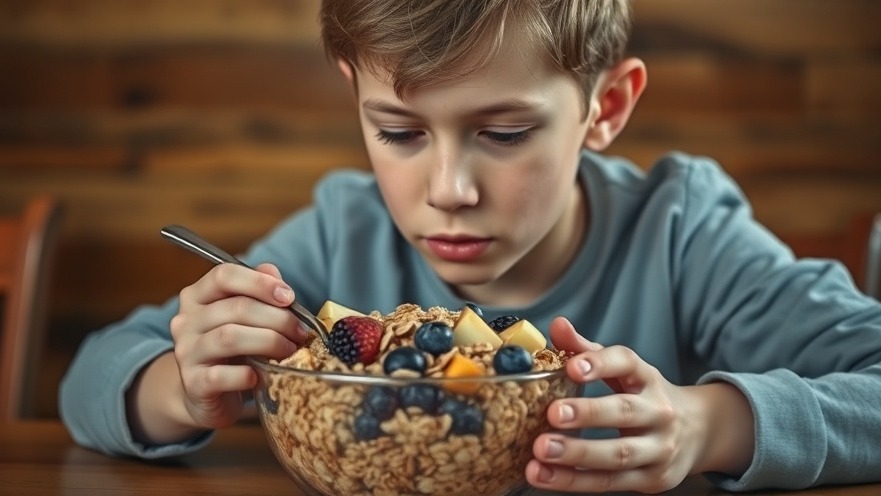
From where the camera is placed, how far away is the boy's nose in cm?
104

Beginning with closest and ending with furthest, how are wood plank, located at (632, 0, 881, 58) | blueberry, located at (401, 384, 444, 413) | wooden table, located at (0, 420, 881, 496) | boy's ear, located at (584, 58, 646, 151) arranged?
blueberry, located at (401, 384, 444, 413) → wooden table, located at (0, 420, 881, 496) → boy's ear, located at (584, 58, 646, 151) → wood plank, located at (632, 0, 881, 58)

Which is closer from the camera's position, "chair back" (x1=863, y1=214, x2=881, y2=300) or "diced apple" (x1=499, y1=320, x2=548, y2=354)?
"diced apple" (x1=499, y1=320, x2=548, y2=354)

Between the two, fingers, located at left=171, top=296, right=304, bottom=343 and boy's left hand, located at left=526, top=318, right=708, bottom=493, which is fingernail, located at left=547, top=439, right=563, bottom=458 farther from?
fingers, located at left=171, top=296, right=304, bottom=343

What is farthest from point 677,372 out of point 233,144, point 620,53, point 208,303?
point 233,144

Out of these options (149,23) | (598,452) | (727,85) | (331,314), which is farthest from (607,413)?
(149,23)

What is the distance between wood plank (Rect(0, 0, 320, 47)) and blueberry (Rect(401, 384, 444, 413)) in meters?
1.62

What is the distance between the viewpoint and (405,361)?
2.47ft

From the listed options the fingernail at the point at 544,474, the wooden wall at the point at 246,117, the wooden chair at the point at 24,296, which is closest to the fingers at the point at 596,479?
the fingernail at the point at 544,474

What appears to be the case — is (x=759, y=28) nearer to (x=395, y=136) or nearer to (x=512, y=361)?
(x=395, y=136)

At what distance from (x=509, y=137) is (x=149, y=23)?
1386mm

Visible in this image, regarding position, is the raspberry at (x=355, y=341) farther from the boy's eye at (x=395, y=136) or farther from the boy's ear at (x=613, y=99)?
the boy's ear at (x=613, y=99)

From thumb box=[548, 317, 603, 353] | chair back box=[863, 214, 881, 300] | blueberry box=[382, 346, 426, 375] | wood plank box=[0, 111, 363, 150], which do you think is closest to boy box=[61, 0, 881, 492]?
thumb box=[548, 317, 603, 353]

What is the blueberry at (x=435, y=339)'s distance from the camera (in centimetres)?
78

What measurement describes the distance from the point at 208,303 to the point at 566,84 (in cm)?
42
